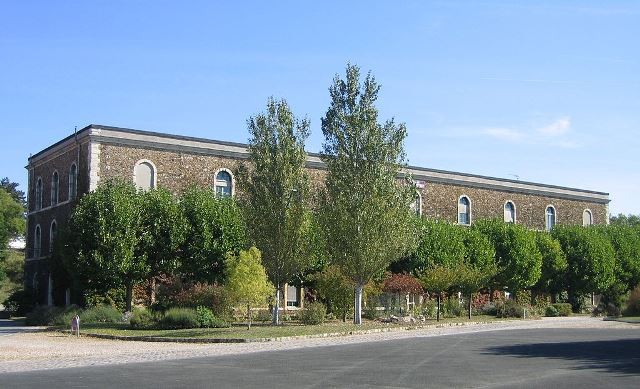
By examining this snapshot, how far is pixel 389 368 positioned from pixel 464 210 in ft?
147

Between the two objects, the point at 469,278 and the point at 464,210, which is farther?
the point at 464,210

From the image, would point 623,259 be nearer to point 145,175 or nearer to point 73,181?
point 145,175

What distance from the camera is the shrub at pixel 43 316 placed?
Result: 130ft

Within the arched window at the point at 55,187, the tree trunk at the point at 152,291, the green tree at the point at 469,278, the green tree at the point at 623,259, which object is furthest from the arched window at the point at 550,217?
the arched window at the point at 55,187

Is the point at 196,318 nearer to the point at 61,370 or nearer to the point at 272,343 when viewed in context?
the point at 272,343

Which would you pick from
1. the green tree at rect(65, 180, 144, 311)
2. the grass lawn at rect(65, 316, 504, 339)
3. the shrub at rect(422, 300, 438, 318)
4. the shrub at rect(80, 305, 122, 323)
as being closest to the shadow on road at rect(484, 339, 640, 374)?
Answer: the grass lawn at rect(65, 316, 504, 339)

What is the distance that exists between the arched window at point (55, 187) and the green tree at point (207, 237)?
10206 mm

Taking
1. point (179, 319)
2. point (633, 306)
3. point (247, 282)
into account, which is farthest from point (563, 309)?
point (179, 319)

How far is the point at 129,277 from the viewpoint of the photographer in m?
39.4

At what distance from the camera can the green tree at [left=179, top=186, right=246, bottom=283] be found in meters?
40.7

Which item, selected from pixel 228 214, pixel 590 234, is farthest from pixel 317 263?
pixel 590 234

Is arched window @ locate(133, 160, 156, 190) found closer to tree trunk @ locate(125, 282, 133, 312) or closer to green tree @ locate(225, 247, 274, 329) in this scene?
tree trunk @ locate(125, 282, 133, 312)

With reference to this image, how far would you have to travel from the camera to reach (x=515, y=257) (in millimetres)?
51375

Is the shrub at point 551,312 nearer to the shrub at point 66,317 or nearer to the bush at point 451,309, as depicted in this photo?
the bush at point 451,309
